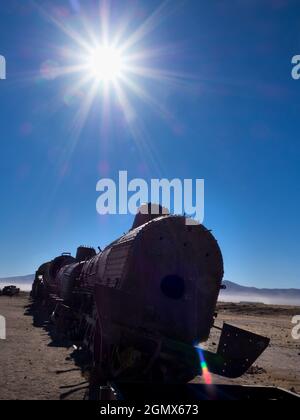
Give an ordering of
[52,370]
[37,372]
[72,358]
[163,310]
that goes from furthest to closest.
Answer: [72,358]
[52,370]
[37,372]
[163,310]

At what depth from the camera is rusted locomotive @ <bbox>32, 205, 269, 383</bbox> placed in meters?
Answer: 9.97

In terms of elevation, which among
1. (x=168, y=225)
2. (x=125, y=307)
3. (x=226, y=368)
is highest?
(x=168, y=225)

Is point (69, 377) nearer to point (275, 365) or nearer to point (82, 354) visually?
point (82, 354)

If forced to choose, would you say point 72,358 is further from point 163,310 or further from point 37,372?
point 163,310

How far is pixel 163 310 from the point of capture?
11047 millimetres

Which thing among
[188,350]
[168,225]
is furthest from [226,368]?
[168,225]

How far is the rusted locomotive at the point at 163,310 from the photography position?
9.97 meters

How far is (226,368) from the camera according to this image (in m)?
9.80

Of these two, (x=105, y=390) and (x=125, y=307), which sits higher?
(x=125, y=307)

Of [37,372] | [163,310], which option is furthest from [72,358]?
[163,310]

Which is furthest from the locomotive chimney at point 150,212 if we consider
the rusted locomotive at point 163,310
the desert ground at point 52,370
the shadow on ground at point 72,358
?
the desert ground at point 52,370

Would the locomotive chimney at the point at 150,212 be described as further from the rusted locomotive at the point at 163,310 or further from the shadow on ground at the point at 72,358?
the shadow on ground at the point at 72,358

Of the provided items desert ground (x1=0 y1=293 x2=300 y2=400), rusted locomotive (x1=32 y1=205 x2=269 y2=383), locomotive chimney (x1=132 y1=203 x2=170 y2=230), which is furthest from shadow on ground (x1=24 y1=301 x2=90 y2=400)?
locomotive chimney (x1=132 y1=203 x2=170 y2=230)

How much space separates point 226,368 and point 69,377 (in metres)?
4.29
